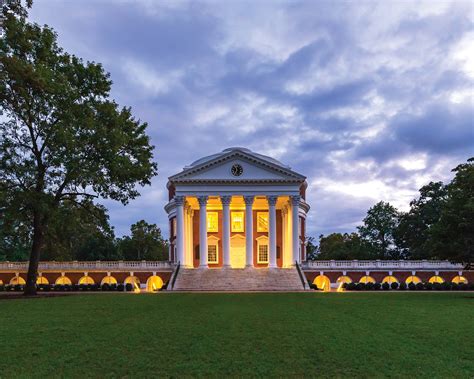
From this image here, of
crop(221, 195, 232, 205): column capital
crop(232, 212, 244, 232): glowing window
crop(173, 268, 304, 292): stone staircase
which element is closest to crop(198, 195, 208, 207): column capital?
crop(221, 195, 232, 205): column capital

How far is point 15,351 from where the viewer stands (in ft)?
34.2

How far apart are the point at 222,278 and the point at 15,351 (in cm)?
3720

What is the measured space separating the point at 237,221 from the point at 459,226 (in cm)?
3406

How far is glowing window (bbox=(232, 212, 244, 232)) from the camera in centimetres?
6047

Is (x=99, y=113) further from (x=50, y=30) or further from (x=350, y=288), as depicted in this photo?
(x=350, y=288)

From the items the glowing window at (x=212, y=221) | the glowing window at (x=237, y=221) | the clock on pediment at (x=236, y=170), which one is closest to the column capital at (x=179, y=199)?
the clock on pediment at (x=236, y=170)

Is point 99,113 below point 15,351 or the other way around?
the other way around

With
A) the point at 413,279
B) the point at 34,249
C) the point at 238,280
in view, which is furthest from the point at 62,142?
the point at 413,279

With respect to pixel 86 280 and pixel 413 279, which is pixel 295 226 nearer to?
pixel 413 279

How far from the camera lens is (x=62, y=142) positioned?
1227 inches

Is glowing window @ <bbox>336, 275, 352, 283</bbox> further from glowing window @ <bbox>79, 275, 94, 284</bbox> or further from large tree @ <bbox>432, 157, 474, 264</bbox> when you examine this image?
glowing window @ <bbox>79, 275, 94, 284</bbox>

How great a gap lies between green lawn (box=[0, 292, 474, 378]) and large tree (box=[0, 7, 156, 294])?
52.6 feet

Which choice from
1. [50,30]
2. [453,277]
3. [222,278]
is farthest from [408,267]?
[50,30]

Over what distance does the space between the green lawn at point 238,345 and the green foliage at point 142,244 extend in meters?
70.9
